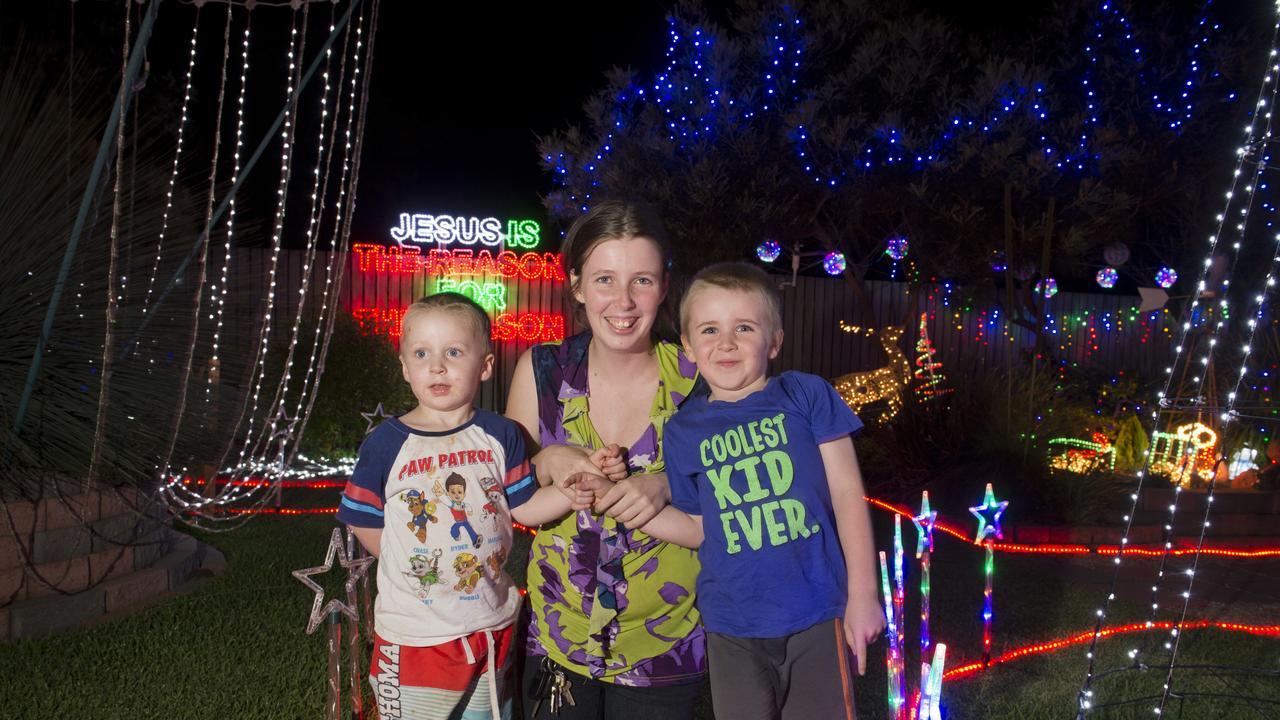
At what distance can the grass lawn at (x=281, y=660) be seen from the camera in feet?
11.9

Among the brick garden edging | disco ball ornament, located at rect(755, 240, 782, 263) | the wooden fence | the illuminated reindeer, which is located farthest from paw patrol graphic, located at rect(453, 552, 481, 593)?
the wooden fence

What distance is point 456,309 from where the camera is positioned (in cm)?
219

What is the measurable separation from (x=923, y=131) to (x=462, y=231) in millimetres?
6104

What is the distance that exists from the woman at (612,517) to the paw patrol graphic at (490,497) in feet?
0.37

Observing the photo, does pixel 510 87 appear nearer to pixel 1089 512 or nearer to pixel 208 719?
pixel 1089 512

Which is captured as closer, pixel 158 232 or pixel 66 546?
pixel 66 546

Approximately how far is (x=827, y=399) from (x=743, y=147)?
8.65 meters

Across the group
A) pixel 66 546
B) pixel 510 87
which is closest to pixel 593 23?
pixel 510 87

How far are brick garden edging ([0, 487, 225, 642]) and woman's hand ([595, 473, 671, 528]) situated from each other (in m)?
3.80

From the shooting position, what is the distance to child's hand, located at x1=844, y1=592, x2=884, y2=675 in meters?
2.01

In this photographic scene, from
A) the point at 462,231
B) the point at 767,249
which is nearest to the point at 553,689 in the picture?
the point at 767,249

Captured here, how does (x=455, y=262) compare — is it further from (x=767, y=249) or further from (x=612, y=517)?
(x=612, y=517)

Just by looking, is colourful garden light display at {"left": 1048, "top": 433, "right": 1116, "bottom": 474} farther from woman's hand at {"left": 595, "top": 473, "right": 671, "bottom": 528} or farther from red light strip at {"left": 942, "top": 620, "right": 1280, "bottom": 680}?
woman's hand at {"left": 595, "top": 473, "right": 671, "bottom": 528}

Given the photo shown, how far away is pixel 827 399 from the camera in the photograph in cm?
215
